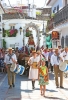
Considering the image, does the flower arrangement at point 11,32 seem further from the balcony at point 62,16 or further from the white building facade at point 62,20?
the balcony at point 62,16

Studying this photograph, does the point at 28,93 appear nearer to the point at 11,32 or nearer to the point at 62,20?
the point at 62,20

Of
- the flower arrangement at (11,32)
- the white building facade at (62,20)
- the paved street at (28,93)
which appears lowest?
the paved street at (28,93)

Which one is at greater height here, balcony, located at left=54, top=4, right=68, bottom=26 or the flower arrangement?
the flower arrangement

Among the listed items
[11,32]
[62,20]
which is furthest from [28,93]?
[11,32]

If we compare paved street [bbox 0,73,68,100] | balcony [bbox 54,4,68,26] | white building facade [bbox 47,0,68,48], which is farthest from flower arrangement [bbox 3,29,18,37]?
paved street [bbox 0,73,68,100]

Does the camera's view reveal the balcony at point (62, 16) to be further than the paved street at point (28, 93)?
Yes

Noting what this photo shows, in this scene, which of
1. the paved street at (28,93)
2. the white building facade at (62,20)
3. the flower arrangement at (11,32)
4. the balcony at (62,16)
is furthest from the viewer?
the flower arrangement at (11,32)

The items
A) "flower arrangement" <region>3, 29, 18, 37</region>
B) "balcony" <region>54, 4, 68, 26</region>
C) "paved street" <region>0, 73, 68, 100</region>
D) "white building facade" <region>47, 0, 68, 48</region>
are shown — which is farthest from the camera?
"flower arrangement" <region>3, 29, 18, 37</region>

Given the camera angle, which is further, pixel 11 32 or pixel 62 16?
pixel 11 32

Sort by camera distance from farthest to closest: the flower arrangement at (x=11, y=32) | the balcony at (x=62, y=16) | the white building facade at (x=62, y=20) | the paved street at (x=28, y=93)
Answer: the flower arrangement at (x=11, y=32) → the white building facade at (x=62, y=20) → the balcony at (x=62, y=16) → the paved street at (x=28, y=93)

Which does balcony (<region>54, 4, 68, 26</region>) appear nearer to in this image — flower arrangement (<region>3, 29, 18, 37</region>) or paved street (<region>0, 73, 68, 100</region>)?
paved street (<region>0, 73, 68, 100</region>)

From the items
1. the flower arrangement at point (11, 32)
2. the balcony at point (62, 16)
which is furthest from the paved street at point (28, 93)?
the flower arrangement at point (11, 32)

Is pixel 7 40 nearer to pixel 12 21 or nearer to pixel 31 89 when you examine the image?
pixel 12 21

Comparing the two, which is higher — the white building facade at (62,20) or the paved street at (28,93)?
the white building facade at (62,20)
